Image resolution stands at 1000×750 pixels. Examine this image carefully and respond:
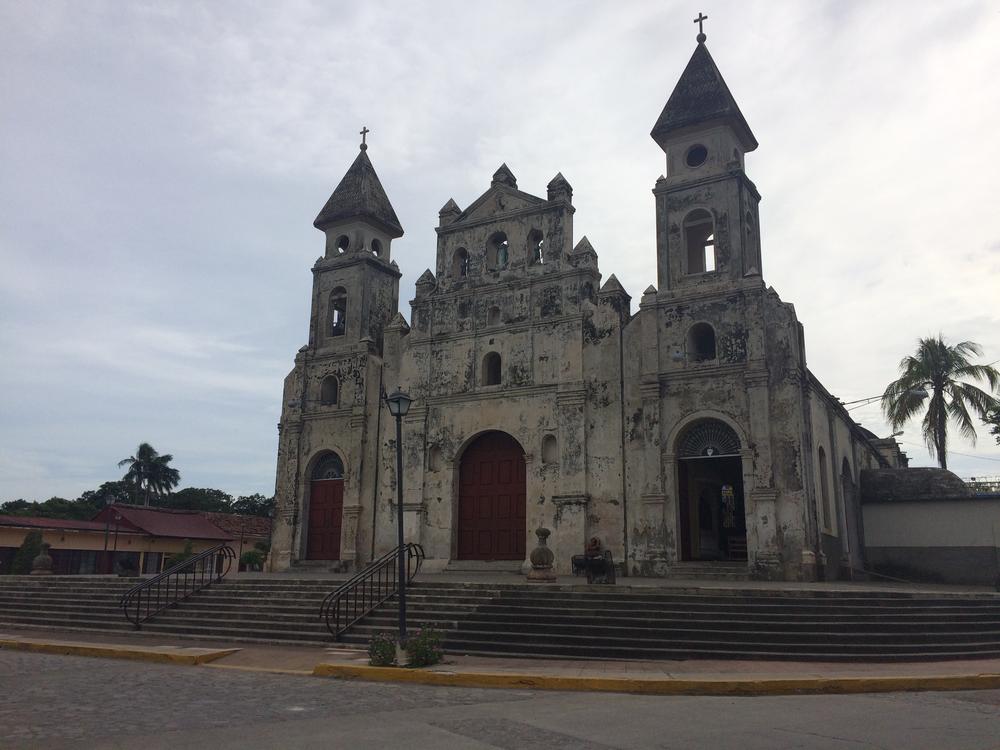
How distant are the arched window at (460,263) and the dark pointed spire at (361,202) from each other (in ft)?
13.6

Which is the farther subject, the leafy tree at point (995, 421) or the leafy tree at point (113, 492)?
the leafy tree at point (113, 492)

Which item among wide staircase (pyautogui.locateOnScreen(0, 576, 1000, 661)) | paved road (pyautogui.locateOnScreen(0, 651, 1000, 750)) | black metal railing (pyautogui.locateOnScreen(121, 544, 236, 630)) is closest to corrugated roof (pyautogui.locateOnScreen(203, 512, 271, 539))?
black metal railing (pyautogui.locateOnScreen(121, 544, 236, 630))

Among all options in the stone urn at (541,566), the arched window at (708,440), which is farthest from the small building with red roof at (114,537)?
the arched window at (708,440)

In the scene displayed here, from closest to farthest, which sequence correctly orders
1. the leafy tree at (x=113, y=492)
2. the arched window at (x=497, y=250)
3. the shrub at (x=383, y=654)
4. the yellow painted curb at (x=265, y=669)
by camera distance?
the shrub at (x=383, y=654), the yellow painted curb at (x=265, y=669), the arched window at (x=497, y=250), the leafy tree at (x=113, y=492)

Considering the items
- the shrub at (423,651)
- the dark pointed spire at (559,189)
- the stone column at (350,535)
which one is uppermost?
the dark pointed spire at (559,189)

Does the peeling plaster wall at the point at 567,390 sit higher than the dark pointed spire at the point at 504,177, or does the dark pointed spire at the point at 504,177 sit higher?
the dark pointed spire at the point at 504,177

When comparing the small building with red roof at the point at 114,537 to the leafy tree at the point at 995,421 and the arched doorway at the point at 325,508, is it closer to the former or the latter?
the arched doorway at the point at 325,508

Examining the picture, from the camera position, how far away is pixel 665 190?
76.3 feet

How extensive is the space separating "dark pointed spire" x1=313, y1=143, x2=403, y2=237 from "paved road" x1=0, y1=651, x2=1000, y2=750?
64.6 ft

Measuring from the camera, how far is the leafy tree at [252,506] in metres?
76.1

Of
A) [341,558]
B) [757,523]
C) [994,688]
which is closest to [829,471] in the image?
[757,523]

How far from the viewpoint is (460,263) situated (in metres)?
26.2

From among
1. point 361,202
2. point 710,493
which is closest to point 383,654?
point 710,493

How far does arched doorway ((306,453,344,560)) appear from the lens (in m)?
26.3
